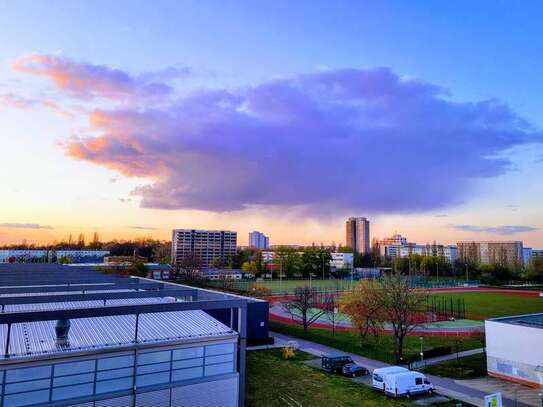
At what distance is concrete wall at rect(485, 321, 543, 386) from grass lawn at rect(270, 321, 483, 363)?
5852 millimetres

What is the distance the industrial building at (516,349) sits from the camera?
71.4 ft

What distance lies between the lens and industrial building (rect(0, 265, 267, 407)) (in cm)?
1240

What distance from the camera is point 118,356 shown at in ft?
45.4

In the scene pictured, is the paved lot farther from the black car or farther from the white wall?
the black car

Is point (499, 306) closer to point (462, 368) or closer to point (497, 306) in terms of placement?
point (497, 306)

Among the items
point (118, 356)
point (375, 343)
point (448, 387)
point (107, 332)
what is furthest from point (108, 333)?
point (375, 343)

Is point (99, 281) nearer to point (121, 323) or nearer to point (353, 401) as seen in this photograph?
point (121, 323)

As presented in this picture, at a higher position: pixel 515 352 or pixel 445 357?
pixel 515 352

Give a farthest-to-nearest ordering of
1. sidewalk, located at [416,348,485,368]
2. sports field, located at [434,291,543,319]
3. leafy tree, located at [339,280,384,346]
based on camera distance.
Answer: sports field, located at [434,291,543,319]
leafy tree, located at [339,280,384,346]
sidewalk, located at [416,348,485,368]

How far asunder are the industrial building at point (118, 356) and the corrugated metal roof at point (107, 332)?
0.09 ft

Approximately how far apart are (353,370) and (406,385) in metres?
4.05

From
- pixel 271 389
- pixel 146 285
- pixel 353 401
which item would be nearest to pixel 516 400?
pixel 353 401

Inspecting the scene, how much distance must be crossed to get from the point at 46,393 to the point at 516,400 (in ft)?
68.5

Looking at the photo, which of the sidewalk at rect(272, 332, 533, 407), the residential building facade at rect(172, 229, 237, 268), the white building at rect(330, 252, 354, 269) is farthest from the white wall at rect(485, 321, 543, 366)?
the residential building facade at rect(172, 229, 237, 268)
